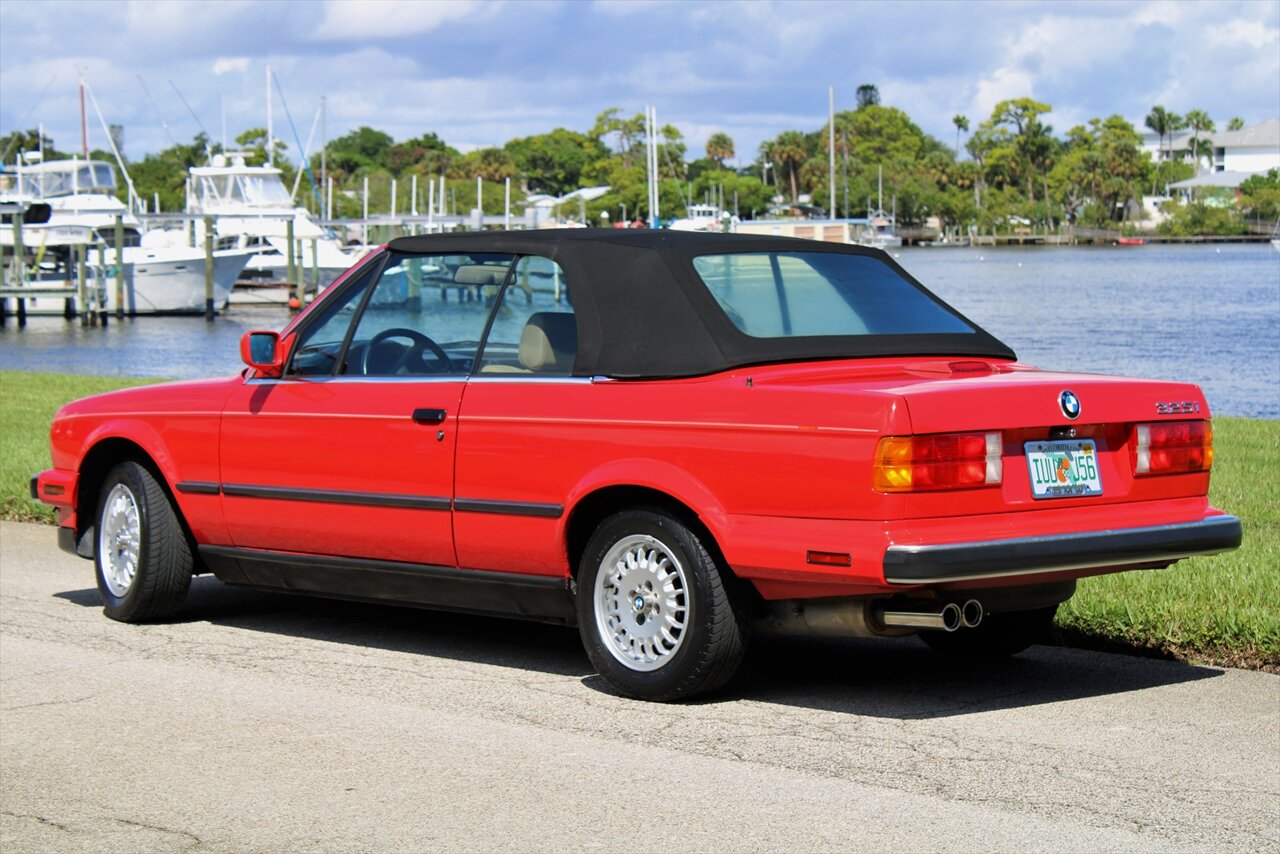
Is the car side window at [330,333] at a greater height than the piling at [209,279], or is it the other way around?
the piling at [209,279]

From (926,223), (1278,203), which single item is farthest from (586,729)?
(926,223)

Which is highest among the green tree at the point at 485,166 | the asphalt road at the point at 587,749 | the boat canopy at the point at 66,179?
the green tree at the point at 485,166

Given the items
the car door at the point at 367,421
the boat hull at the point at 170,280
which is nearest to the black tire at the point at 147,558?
the car door at the point at 367,421

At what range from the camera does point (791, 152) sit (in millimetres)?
182125

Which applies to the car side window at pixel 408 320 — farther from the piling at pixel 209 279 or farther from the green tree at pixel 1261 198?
the green tree at pixel 1261 198

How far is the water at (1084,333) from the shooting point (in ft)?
113

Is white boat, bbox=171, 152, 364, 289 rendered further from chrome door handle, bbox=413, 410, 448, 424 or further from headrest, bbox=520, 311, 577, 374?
headrest, bbox=520, 311, 577, 374

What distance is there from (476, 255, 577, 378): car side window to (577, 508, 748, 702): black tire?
0.71 m

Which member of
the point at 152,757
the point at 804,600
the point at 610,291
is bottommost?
the point at 152,757

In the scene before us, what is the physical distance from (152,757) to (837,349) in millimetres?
2744

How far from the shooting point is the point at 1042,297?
2638 inches

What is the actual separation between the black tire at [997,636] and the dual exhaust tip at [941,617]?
1.01m

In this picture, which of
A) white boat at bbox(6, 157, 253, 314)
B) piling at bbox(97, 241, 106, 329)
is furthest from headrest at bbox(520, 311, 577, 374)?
piling at bbox(97, 241, 106, 329)

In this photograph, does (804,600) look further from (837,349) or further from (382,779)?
(382,779)
